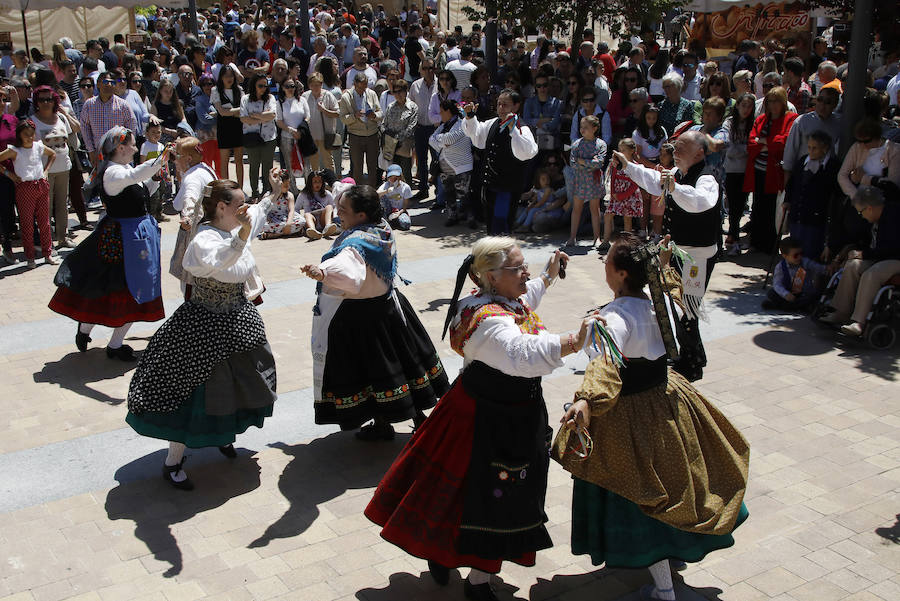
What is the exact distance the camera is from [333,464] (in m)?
5.48

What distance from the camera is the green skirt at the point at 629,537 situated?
3775 mm

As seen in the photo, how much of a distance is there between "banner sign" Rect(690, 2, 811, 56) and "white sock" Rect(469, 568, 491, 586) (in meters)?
14.4

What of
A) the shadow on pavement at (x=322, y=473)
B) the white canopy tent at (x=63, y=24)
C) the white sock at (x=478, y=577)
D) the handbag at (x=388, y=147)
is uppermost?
the white canopy tent at (x=63, y=24)

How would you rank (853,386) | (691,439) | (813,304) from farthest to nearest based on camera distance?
(813,304) < (853,386) < (691,439)

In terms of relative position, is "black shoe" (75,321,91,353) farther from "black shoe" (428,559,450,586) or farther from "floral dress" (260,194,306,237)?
"black shoe" (428,559,450,586)

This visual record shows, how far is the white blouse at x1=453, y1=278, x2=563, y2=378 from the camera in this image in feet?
11.9

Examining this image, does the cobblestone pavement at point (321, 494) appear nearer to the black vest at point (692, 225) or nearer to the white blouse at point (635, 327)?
the black vest at point (692, 225)

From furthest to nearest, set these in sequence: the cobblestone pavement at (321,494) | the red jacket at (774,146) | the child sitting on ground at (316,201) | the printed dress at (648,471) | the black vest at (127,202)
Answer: the child sitting on ground at (316,201) → the red jacket at (774,146) → the black vest at (127,202) → the cobblestone pavement at (321,494) → the printed dress at (648,471)

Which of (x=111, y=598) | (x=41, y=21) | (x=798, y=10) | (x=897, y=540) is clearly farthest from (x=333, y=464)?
(x=41, y=21)

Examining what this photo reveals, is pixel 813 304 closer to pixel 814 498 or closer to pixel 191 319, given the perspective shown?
pixel 814 498

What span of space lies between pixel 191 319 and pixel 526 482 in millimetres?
2211

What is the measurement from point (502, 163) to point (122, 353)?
11.6 feet

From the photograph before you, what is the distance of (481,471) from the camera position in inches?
151

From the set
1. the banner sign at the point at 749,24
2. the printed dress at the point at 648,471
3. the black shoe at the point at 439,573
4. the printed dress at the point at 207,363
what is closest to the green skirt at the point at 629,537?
the printed dress at the point at 648,471
